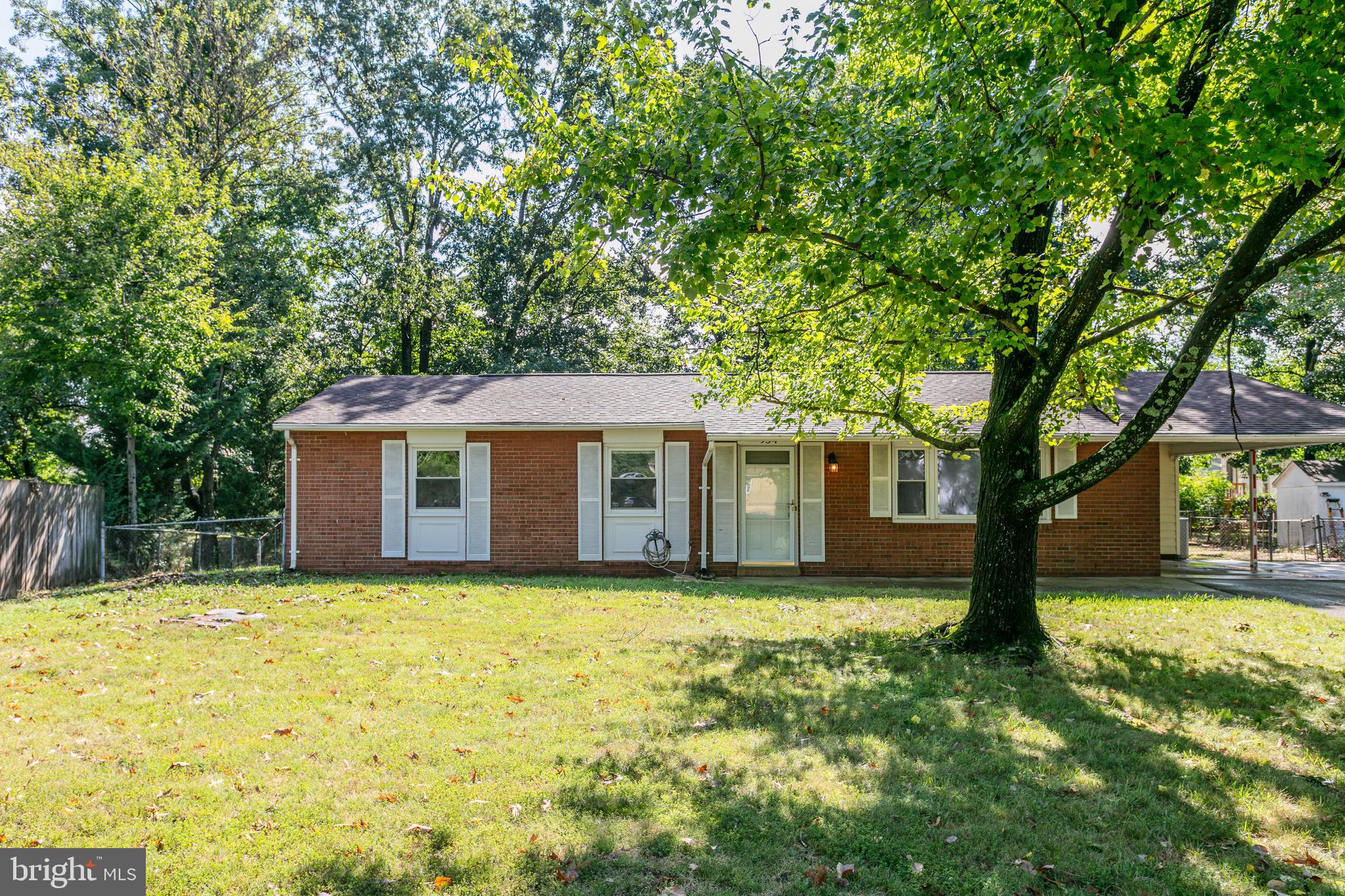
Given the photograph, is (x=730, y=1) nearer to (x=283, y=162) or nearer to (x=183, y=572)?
(x=183, y=572)

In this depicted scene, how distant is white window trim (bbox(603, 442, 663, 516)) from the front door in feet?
5.04

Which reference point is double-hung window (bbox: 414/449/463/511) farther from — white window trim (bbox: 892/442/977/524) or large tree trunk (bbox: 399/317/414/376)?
large tree trunk (bbox: 399/317/414/376)

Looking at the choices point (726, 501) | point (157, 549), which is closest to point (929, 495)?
point (726, 501)

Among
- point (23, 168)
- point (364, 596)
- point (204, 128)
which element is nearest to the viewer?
point (364, 596)

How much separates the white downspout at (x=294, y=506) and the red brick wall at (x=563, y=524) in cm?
7

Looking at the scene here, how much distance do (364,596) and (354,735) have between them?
6508 mm

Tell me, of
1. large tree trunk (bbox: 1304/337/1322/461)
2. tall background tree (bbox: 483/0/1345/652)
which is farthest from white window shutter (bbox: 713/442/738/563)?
large tree trunk (bbox: 1304/337/1322/461)

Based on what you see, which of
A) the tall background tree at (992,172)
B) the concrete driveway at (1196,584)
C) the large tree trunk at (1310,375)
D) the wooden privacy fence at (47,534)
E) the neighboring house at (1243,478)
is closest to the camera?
the tall background tree at (992,172)

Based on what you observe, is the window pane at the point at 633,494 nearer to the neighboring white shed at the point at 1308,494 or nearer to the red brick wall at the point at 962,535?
the red brick wall at the point at 962,535

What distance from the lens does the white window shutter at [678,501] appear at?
14516mm

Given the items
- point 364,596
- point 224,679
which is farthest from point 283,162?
point 224,679

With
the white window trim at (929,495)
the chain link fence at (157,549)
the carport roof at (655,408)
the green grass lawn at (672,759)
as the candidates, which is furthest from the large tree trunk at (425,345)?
the green grass lawn at (672,759)

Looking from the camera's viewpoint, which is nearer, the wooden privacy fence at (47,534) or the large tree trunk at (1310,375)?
the wooden privacy fence at (47,534)

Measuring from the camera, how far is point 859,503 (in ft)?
47.2
